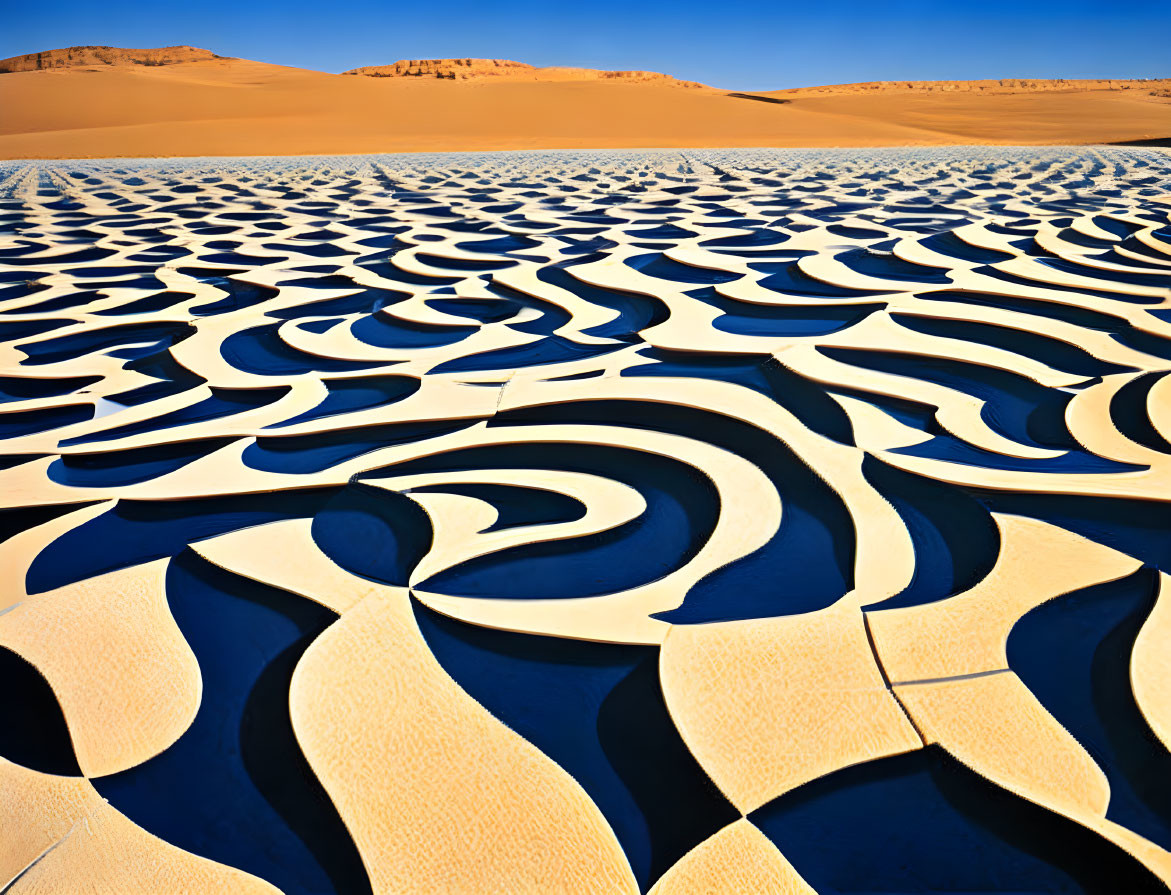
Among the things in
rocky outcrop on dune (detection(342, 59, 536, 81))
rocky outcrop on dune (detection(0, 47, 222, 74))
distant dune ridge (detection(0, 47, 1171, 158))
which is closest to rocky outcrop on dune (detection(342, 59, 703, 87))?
rocky outcrop on dune (detection(342, 59, 536, 81))

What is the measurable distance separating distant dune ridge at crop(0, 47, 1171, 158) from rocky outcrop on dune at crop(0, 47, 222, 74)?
173ft

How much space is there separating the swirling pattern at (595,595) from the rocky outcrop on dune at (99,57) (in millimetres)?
86612

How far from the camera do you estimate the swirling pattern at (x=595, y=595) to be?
45.3 inches

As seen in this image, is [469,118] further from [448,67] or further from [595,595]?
[448,67]

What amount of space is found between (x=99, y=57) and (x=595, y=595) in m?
101

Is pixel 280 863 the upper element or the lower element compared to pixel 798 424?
lower

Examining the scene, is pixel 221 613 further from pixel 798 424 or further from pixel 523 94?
pixel 523 94

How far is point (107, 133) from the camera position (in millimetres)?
20016

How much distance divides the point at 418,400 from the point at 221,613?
1.23m

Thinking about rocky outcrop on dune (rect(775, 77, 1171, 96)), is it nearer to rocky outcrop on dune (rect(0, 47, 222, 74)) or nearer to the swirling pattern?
rocky outcrop on dune (rect(0, 47, 222, 74))

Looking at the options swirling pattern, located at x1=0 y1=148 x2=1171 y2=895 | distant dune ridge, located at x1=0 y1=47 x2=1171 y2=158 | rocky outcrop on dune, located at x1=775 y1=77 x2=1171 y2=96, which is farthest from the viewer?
rocky outcrop on dune, located at x1=775 y1=77 x2=1171 y2=96

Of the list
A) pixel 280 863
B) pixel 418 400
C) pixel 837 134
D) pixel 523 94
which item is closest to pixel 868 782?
pixel 280 863

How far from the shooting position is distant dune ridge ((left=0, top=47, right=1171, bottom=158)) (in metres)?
19.0

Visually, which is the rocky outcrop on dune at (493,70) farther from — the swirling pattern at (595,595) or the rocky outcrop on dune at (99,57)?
the swirling pattern at (595,595)
